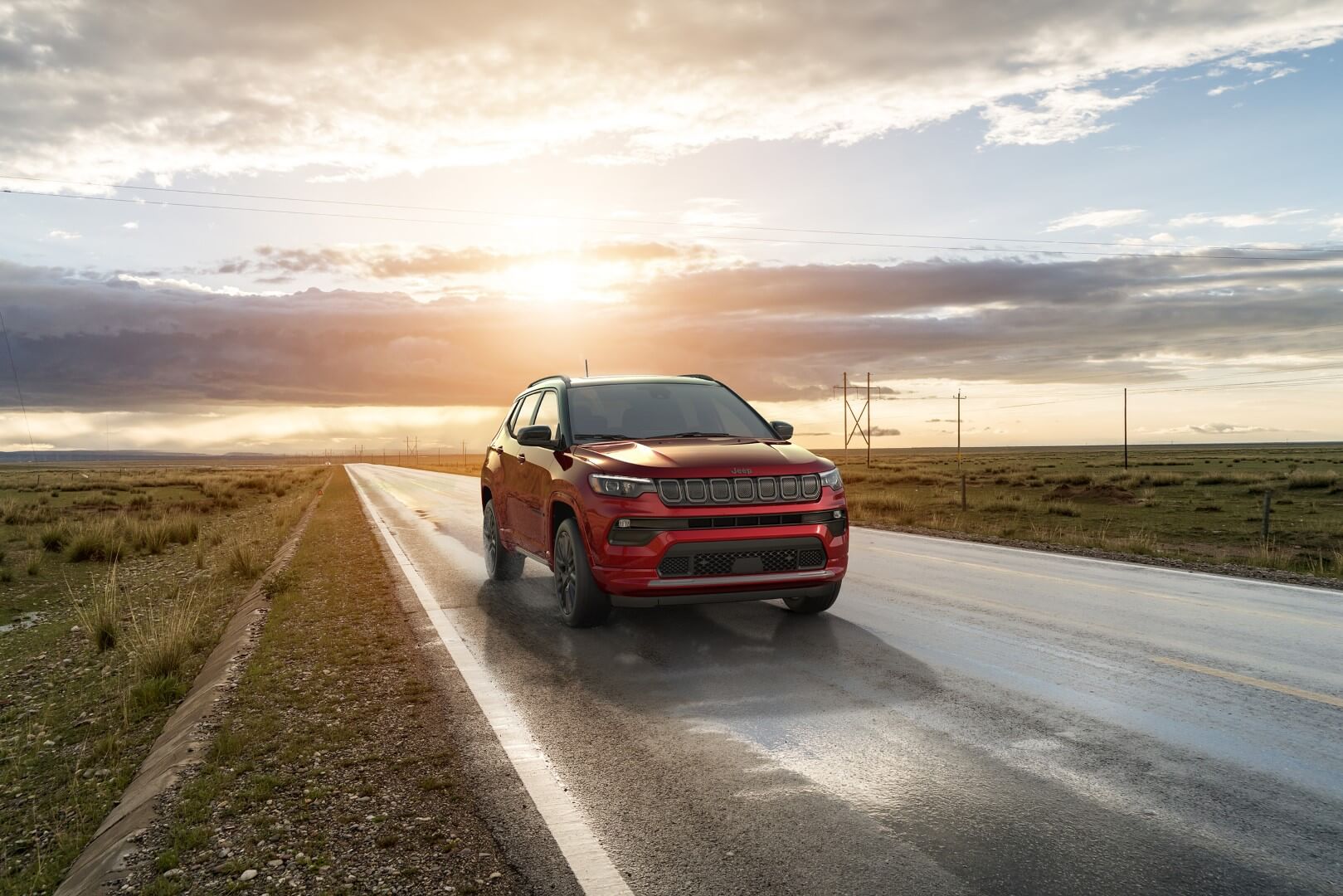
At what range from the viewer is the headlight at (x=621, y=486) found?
22.4 ft

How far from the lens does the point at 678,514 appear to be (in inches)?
265

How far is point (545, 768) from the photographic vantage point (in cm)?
433

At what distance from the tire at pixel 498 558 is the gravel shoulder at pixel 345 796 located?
3420 mm

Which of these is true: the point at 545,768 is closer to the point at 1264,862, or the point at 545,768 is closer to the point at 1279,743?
the point at 1264,862

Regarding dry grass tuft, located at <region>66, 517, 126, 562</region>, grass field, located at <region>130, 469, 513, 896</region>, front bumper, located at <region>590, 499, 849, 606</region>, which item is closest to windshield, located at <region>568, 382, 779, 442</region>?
front bumper, located at <region>590, 499, 849, 606</region>

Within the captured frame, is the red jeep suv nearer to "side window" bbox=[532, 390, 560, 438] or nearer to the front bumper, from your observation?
the front bumper

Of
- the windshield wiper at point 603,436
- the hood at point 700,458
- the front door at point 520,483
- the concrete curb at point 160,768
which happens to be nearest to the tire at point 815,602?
the hood at point 700,458

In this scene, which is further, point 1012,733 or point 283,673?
point 283,673

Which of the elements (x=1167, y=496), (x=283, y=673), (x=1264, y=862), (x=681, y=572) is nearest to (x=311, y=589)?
(x=283, y=673)

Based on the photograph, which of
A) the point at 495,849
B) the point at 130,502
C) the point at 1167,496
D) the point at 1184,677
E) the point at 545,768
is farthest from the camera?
the point at 130,502

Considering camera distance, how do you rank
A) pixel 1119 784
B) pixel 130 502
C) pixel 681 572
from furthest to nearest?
pixel 130 502 < pixel 681 572 < pixel 1119 784

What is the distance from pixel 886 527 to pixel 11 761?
560 inches

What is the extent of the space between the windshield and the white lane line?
213 centimetres

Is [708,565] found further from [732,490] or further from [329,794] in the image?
[329,794]
